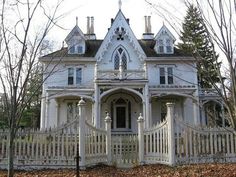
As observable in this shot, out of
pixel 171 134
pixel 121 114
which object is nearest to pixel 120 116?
pixel 121 114

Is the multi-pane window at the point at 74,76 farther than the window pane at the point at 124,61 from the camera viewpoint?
No

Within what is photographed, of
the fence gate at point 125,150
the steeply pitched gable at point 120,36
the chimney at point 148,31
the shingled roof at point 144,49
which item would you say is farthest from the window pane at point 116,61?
the fence gate at point 125,150

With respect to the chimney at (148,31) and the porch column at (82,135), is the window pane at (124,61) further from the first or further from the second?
the porch column at (82,135)

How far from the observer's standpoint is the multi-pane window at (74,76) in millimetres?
A: 29922

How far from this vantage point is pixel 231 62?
272 inches

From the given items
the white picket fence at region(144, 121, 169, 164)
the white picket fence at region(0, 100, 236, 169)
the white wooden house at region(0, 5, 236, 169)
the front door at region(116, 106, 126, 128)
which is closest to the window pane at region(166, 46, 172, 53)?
the white wooden house at region(0, 5, 236, 169)

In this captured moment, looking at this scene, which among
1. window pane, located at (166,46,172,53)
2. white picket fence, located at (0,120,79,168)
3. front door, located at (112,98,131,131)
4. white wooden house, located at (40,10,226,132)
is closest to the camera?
white picket fence, located at (0,120,79,168)

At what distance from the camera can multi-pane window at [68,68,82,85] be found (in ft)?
98.2

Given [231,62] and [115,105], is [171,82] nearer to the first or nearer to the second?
[115,105]

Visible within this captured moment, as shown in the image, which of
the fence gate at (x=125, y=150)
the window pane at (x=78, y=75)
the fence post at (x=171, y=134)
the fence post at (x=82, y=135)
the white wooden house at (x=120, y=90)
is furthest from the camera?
the window pane at (x=78, y=75)

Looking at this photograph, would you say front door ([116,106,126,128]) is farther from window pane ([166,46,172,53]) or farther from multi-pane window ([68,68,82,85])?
window pane ([166,46,172,53])

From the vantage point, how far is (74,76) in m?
29.9

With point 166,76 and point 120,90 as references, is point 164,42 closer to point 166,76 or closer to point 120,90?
point 166,76

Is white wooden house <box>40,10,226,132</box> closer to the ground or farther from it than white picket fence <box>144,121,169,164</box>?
farther from it
